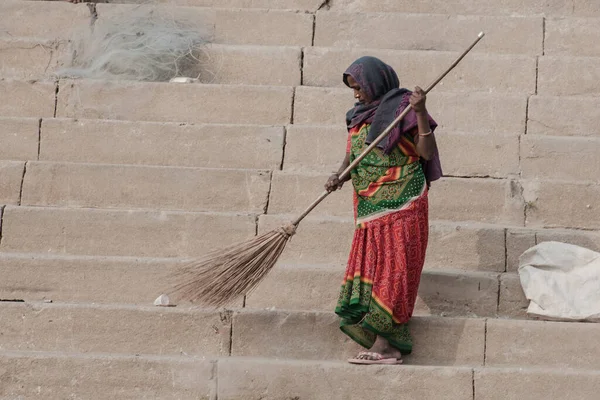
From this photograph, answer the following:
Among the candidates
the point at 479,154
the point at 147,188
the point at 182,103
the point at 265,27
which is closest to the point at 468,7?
the point at 265,27

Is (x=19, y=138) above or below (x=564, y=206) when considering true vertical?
above

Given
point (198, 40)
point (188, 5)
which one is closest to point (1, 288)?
point (198, 40)

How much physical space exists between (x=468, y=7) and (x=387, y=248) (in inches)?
160

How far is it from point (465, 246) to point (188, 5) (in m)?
3.89

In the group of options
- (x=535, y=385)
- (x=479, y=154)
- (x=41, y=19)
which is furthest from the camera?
(x=41, y=19)

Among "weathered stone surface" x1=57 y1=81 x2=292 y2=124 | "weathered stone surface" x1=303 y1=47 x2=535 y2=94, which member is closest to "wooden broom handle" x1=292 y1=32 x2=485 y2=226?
"weathered stone surface" x1=57 y1=81 x2=292 y2=124

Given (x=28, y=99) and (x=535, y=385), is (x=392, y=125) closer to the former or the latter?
(x=535, y=385)

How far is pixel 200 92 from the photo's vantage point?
29.1ft

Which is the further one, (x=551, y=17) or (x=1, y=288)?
(x=551, y=17)

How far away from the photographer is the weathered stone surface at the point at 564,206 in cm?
777

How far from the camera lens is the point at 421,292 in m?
7.09

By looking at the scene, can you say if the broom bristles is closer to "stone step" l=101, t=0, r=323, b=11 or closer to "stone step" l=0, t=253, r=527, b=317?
"stone step" l=0, t=253, r=527, b=317

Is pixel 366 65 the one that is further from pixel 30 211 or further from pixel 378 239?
pixel 30 211

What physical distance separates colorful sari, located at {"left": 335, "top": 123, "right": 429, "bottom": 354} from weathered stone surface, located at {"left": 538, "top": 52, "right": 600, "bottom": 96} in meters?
2.70
